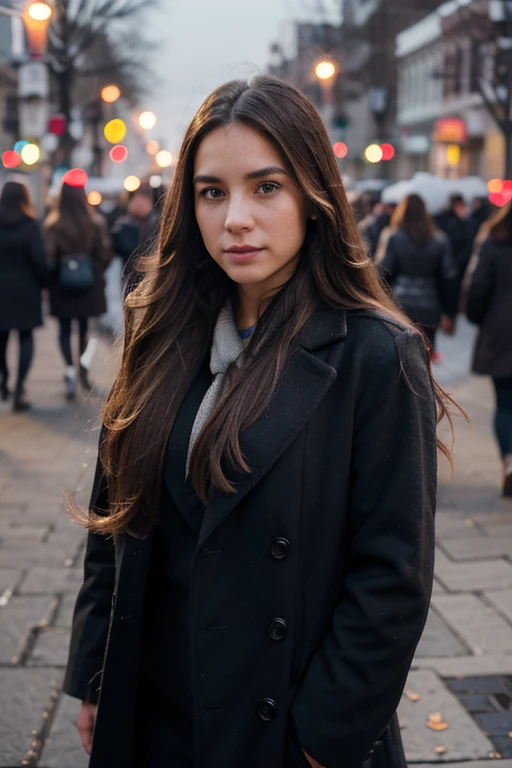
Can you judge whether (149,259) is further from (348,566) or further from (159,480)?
(348,566)

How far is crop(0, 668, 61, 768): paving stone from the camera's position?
3.48m

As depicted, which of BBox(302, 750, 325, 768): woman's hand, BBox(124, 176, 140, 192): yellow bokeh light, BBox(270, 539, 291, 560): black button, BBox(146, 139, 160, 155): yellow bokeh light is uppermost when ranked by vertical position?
BBox(146, 139, 160, 155): yellow bokeh light

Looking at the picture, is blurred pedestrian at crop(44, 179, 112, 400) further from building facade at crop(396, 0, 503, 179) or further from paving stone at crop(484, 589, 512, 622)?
building facade at crop(396, 0, 503, 179)

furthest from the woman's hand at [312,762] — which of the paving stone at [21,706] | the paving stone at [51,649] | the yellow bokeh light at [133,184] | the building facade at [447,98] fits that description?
the building facade at [447,98]

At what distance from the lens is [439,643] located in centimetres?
432

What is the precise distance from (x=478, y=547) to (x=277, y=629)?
392 cm

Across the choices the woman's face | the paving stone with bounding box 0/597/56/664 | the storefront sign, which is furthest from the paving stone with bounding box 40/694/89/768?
the storefront sign

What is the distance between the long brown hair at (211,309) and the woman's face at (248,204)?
0.9 inches

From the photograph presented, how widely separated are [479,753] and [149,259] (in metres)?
2.00

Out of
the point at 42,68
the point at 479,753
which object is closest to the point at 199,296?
the point at 479,753

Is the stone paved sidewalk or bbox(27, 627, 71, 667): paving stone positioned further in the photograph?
bbox(27, 627, 71, 667): paving stone

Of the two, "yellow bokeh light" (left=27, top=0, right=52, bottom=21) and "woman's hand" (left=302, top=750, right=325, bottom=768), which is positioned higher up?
"yellow bokeh light" (left=27, top=0, right=52, bottom=21)

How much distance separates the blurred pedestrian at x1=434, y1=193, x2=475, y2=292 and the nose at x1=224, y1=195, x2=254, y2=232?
13.8 metres

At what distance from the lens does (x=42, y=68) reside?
2161cm
